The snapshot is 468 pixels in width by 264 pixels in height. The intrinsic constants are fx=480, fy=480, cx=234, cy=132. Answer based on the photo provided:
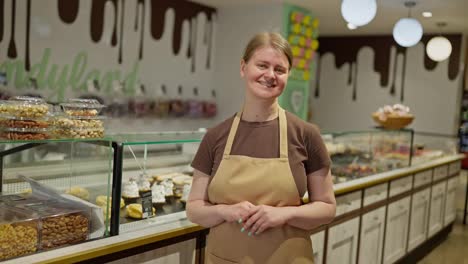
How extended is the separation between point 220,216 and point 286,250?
25cm

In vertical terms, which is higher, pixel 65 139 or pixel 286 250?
pixel 65 139

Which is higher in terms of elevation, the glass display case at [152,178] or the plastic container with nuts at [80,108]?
the plastic container with nuts at [80,108]

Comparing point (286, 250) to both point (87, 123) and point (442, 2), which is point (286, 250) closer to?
point (87, 123)

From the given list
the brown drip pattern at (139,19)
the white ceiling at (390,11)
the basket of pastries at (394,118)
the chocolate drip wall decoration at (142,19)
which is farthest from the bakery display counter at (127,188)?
the white ceiling at (390,11)

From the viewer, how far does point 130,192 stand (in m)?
2.37

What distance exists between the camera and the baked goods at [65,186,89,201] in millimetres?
2057

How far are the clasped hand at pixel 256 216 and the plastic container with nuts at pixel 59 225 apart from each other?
25.4 inches

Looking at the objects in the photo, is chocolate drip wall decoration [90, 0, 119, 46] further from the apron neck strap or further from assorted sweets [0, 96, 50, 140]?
the apron neck strap

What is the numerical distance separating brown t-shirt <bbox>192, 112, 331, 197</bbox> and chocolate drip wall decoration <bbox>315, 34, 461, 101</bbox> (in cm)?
706

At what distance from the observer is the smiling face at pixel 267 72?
1.49m

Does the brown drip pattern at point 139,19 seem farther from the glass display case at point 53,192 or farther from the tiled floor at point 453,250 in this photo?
the tiled floor at point 453,250

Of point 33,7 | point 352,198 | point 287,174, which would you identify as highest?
point 33,7

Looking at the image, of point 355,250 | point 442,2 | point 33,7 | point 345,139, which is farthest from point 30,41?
point 442,2

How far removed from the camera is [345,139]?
4121 millimetres
